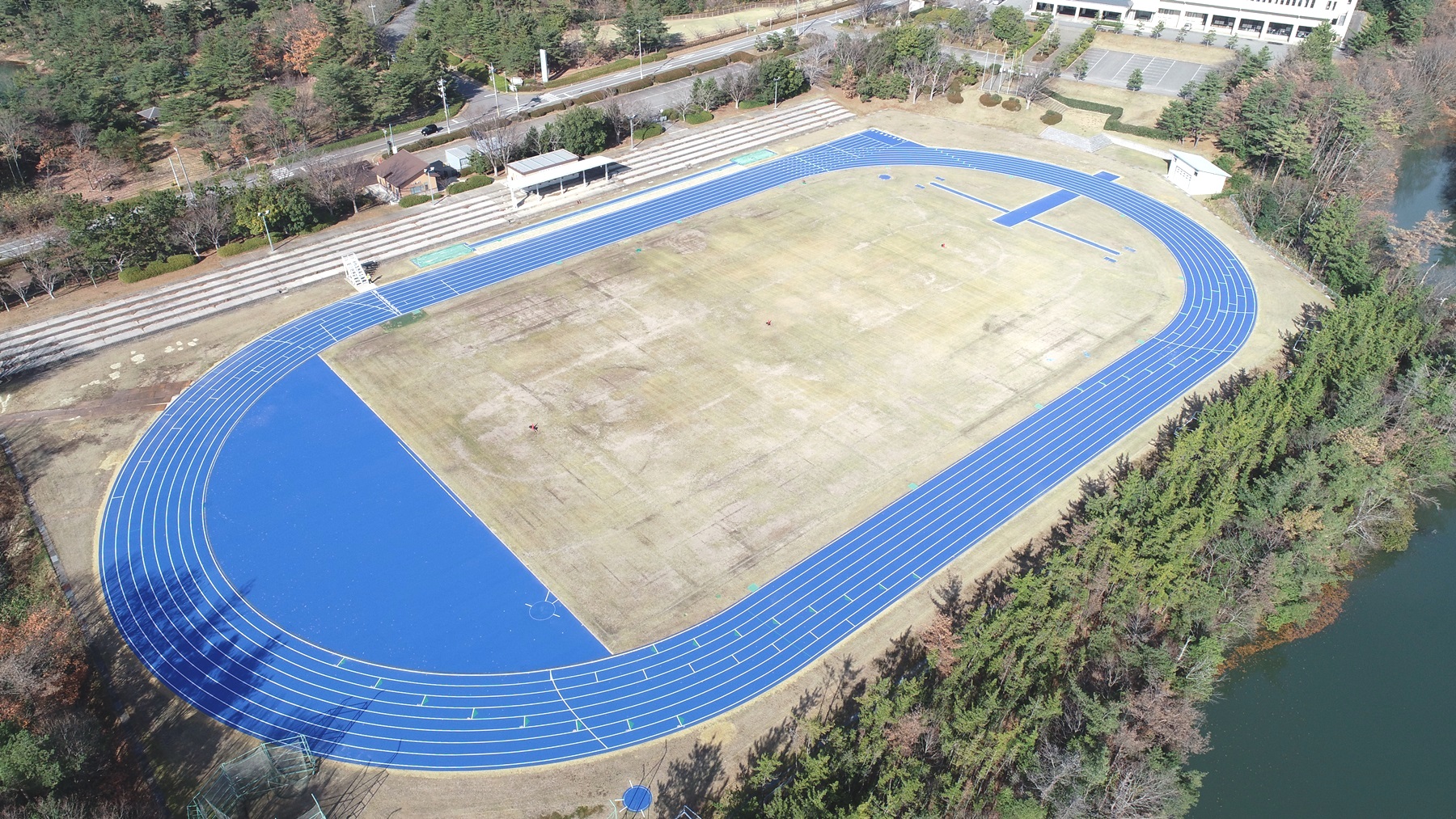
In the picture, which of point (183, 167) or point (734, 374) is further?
point (183, 167)

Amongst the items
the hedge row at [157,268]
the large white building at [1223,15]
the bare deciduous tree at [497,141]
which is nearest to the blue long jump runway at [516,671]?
the hedge row at [157,268]

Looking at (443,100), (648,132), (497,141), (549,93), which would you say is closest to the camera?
(497,141)

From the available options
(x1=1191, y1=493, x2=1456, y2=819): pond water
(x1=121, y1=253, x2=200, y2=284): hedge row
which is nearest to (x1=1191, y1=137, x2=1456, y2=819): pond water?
(x1=1191, y1=493, x2=1456, y2=819): pond water

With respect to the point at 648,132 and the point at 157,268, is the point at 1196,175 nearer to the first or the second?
the point at 648,132

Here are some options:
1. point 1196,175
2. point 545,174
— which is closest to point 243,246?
point 545,174

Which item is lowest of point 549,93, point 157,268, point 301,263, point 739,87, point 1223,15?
point 301,263

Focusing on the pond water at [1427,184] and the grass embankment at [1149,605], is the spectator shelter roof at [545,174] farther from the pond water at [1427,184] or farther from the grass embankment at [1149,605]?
the pond water at [1427,184]

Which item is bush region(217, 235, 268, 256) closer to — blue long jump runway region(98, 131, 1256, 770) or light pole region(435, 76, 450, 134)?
blue long jump runway region(98, 131, 1256, 770)
